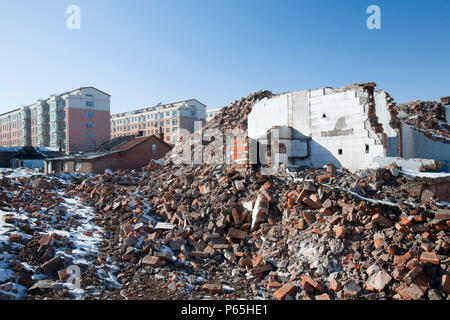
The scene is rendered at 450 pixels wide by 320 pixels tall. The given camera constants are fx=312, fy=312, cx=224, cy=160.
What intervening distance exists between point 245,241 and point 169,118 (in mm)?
50225

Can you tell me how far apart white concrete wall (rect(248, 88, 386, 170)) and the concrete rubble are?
170 cm

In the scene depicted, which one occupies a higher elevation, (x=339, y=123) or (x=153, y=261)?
(x=339, y=123)

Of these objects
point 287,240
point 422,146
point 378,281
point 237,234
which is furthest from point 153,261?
point 422,146

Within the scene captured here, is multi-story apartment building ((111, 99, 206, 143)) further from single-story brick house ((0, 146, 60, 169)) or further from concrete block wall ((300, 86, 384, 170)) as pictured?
concrete block wall ((300, 86, 384, 170))

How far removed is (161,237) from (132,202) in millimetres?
2160

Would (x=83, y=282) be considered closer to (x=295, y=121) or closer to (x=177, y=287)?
(x=177, y=287)

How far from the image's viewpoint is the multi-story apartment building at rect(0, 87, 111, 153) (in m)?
47.6

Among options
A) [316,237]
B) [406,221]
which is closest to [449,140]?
[406,221]

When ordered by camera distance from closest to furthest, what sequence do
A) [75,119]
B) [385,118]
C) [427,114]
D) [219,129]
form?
[385,118]
[219,129]
[427,114]
[75,119]

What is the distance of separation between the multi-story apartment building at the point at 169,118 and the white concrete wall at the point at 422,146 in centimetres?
4120

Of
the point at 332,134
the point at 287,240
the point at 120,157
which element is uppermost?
the point at 332,134

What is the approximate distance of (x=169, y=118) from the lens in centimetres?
5644

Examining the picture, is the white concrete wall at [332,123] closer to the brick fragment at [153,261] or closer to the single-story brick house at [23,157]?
the brick fragment at [153,261]

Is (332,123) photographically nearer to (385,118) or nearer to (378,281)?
(385,118)
